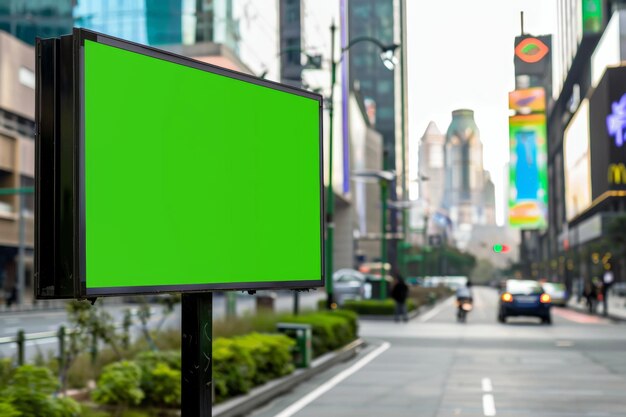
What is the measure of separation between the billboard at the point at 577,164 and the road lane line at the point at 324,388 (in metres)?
91.4

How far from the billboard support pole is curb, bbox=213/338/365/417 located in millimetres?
6317

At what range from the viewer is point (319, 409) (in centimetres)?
1366

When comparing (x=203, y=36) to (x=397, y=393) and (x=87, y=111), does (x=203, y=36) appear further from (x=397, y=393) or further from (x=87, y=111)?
(x=87, y=111)

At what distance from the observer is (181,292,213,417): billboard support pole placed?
5.66 meters

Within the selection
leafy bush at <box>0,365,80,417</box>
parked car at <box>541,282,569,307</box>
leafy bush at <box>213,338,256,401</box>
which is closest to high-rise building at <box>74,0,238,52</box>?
parked car at <box>541,282,569,307</box>

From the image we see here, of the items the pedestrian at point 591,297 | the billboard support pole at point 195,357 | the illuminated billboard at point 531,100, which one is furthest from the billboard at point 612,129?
the billboard support pole at point 195,357

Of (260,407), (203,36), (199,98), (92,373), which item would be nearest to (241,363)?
(260,407)

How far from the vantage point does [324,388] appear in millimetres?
16266

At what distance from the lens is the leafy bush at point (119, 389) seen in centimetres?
1150

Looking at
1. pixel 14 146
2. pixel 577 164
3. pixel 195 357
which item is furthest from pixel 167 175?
pixel 577 164

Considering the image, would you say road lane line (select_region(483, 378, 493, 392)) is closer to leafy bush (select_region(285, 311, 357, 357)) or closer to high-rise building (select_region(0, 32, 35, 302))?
leafy bush (select_region(285, 311, 357, 357))

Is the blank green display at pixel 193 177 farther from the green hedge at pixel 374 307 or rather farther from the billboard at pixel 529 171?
the billboard at pixel 529 171

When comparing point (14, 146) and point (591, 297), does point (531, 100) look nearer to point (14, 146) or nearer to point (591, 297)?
point (14, 146)

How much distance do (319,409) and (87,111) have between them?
9.66m
